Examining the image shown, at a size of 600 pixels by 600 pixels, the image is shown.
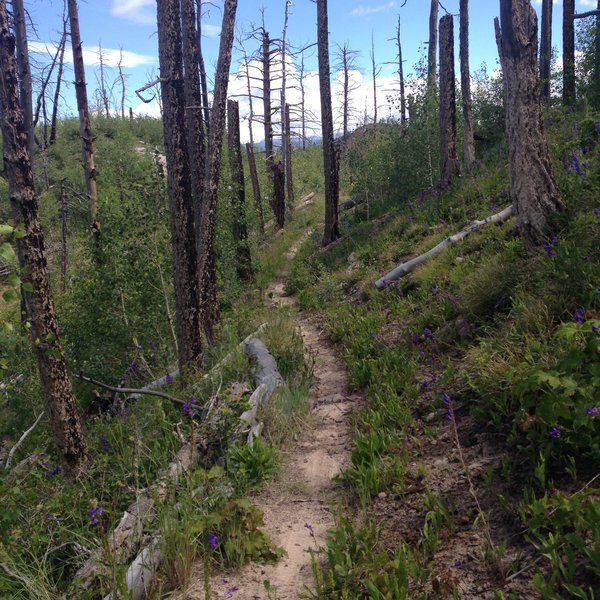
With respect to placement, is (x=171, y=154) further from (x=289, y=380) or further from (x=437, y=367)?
(x=437, y=367)

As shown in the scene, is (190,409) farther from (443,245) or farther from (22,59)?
(22,59)

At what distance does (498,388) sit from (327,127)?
45.0ft

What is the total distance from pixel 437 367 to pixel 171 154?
15.5 feet

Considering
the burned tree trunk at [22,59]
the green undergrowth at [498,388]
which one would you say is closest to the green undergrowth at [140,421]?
the green undergrowth at [498,388]

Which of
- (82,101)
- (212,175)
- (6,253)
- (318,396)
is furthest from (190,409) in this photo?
(82,101)

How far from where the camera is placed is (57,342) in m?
4.96

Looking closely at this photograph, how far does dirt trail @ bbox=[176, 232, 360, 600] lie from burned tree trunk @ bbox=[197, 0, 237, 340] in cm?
338

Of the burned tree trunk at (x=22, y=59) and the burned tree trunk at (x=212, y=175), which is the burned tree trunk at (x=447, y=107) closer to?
the burned tree trunk at (x=212, y=175)

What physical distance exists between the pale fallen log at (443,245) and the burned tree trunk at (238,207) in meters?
7.01

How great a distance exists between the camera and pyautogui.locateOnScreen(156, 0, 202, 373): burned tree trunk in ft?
22.5

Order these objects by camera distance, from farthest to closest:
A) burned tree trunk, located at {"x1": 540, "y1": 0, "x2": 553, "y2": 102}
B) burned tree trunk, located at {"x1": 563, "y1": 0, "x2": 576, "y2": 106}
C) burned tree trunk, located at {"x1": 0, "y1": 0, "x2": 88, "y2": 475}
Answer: burned tree trunk, located at {"x1": 540, "y1": 0, "x2": 553, "y2": 102}
burned tree trunk, located at {"x1": 563, "y1": 0, "x2": 576, "y2": 106}
burned tree trunk, located at {"x1": 0, "y1": 0, "x2": 88, "y2": 475}

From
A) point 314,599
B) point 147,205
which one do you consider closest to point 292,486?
point 314,599

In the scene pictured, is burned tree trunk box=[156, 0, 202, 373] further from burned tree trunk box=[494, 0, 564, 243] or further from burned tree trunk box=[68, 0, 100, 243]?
burned tree trunk box=[68, 0, 100, 243]

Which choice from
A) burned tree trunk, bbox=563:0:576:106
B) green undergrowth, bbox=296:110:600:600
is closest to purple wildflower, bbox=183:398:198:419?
green undergrowth, bbox=296:110:600:600
